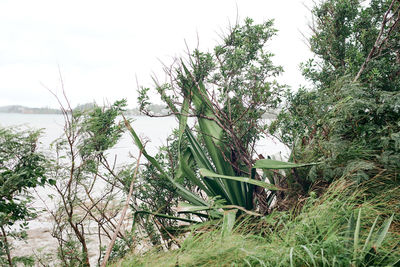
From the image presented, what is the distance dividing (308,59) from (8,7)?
4588 mm

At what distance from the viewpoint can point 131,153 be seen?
10.8 feet

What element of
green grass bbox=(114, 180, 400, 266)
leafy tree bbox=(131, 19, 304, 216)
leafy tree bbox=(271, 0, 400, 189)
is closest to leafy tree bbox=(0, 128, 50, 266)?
green grass bbox=(114, 180, 400, 266)

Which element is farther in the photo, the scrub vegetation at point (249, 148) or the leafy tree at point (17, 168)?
the scrub vegetation at point (249, 148)

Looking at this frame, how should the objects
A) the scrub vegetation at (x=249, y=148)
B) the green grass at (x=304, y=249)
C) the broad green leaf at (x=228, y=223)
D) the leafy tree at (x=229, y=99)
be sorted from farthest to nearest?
1. the leafy tree at (x=229, y=99)
2. the scrub vegetation at (x=249, y=148)
3. the broad green leaf at (x=228, y=223)
4. the green grass at (x=304, y=249)

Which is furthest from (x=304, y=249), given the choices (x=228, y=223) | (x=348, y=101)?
(x=348, y=101)

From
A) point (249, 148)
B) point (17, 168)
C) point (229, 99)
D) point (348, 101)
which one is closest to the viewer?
point (17, 168)

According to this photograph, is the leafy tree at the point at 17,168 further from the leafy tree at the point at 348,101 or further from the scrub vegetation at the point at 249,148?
the leafy tree at the point at 348,101

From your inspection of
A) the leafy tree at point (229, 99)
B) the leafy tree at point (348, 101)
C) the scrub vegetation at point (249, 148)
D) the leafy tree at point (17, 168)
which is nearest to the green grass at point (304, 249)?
the scrub vegetation at point (249, 148)

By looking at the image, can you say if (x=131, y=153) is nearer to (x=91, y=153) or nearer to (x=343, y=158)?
(x=91, y=153)

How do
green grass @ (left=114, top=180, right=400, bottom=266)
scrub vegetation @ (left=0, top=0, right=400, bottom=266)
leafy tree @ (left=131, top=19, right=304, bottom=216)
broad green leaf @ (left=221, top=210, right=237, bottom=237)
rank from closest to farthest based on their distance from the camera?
green grass @ (left=114, top=180, right=400, bottom=266), broad green leaf @ (left=221, top=210, right=237, bottom=237), scrub vegetation @ (left=0, top=0, right=400, bottom=266), leafy tree @ (left=131, top=19, right=304, bottom=216)

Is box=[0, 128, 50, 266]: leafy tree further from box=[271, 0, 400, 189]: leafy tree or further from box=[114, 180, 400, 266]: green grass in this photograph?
box=[271, 0, 400, 189]: leafy tree

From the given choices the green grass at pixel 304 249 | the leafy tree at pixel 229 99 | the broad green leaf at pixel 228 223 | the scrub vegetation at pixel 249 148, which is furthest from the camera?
the leafy tree at pixel 229 99

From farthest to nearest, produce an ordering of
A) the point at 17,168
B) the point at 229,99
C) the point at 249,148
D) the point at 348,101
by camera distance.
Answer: the point at 249,148, the point at 229,99, the point at 348,101, the point at 17,168

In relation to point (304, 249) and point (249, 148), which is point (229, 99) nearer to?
point (249, 148)
